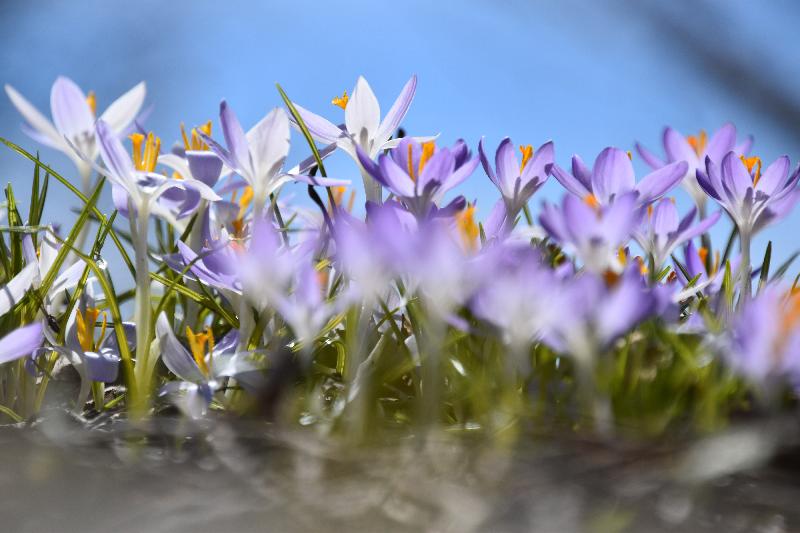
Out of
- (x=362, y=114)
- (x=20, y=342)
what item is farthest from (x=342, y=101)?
(x=20, y=342)

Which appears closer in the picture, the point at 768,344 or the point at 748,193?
the point at 768,344

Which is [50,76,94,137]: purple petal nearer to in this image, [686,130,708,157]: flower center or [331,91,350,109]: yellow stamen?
[331,91,350,109]: yellow stamen

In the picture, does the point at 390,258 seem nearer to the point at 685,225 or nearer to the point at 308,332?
the point at 308,332

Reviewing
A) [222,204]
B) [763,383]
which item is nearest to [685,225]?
[763,383]

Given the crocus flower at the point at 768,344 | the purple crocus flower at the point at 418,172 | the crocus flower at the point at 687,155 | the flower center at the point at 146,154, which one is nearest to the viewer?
the crocus flower at the point at 768,344

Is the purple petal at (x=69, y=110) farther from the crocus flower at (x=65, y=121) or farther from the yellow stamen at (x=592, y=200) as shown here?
the yellow stamen at (x=592, y=200)

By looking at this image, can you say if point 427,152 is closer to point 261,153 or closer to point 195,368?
point 261,153

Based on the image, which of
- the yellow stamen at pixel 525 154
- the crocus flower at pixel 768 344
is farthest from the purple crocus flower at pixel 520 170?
the crocus flower at pixel 768 344
